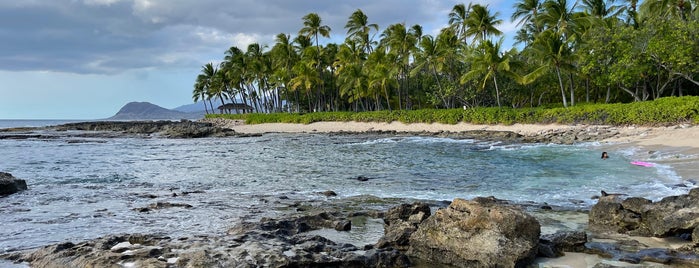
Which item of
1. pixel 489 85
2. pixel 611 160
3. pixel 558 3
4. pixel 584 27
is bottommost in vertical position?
pixel 611 160

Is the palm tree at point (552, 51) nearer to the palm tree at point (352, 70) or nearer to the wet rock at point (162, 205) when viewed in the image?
the palm tree at point (352, 70)

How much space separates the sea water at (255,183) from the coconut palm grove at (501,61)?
11.8 metres

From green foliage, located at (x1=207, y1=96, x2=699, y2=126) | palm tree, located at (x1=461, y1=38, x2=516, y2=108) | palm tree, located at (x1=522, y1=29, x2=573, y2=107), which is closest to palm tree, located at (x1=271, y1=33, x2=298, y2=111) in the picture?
green foliage, located at (x1=207, y1=96, x2=699, y2=126)

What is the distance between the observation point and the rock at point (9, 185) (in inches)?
506

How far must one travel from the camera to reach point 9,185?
43.0 feet

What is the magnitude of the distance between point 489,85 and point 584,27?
35.3ft

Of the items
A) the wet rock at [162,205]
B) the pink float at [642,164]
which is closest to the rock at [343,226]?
the wet rock at [162,205]

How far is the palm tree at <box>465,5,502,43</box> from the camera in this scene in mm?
46062

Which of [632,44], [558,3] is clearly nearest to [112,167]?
[632,44]

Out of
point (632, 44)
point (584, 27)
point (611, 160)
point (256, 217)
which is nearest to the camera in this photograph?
point (256, 217)

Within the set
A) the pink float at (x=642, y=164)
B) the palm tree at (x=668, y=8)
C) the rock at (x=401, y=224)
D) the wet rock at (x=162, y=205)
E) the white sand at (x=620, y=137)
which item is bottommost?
the pink float at (x=642, y=164)

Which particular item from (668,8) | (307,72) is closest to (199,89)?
(307,72)

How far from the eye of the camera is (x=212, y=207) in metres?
10.8

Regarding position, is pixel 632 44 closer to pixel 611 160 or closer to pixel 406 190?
pixel 611 160
